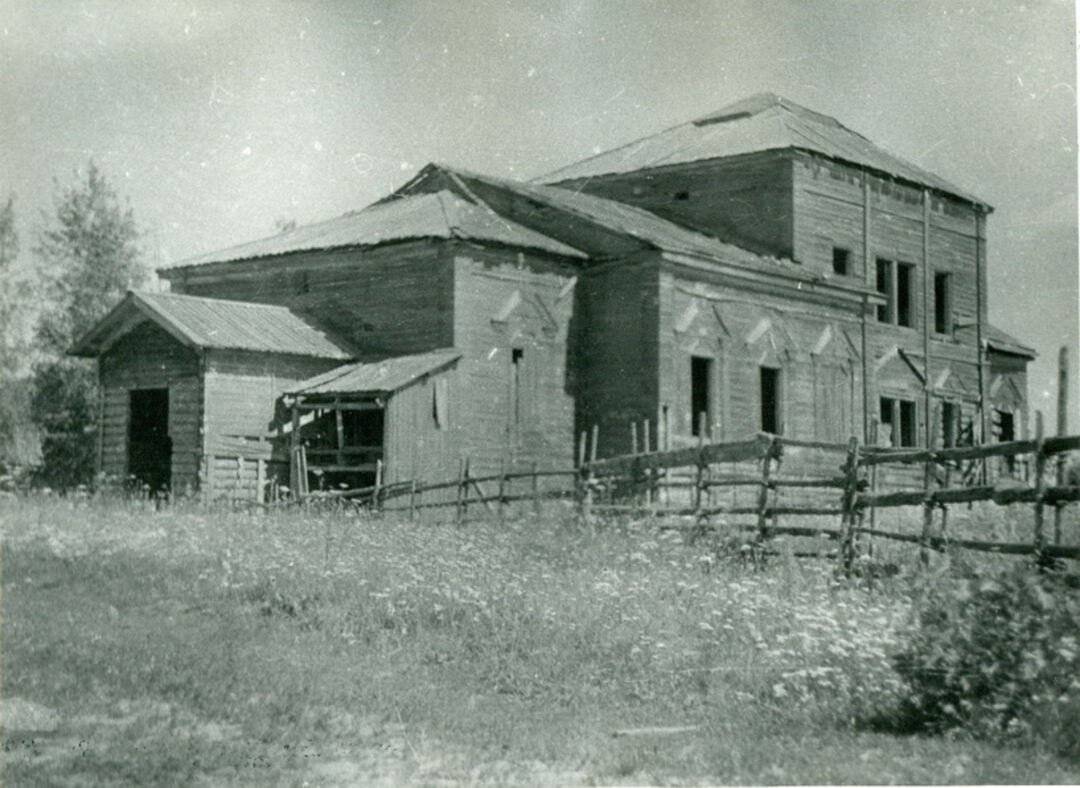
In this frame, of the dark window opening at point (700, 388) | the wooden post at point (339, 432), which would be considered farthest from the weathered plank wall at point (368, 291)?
the dark window opening at point (700, 388)

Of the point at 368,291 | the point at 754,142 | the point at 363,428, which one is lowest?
the point at 363,428

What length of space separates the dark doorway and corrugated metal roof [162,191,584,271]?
3.91 m

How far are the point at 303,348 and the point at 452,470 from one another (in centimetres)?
387

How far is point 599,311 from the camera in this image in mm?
25391

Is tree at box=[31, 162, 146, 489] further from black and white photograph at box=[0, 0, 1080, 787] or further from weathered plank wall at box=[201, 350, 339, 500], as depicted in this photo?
weathered plank wall at box=[201, 350, 339, 500]

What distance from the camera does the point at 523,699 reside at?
8.73m

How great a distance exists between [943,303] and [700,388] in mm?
11134

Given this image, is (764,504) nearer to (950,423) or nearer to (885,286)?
(885,286)

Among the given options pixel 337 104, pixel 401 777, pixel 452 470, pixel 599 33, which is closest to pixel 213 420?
pixel 452 470

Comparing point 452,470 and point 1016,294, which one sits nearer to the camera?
point 1016,294

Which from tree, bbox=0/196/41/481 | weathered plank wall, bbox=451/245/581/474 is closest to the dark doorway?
tree, bbox=0/196/41/481

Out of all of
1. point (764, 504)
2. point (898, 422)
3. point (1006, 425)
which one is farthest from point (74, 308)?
point (1006, 425)

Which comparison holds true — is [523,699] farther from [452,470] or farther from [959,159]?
[452,470]

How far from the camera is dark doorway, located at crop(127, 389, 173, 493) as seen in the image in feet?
78.7
